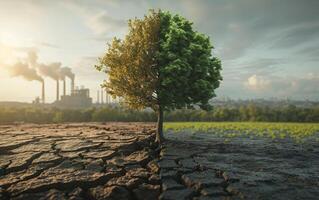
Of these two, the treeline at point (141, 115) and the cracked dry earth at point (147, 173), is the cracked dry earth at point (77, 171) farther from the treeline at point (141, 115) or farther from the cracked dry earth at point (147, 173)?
the treeline at point (141, 115)

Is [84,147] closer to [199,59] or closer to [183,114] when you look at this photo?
[199,59]

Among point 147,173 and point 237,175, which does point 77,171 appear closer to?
point 147,173

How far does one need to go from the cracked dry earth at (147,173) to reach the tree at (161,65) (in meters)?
3.52

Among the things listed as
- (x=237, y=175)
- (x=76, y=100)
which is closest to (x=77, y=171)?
(x=237, y=175)

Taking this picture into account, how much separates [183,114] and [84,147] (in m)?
49.8

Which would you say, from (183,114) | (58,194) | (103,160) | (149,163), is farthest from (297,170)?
(183,114)

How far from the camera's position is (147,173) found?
36.3ft

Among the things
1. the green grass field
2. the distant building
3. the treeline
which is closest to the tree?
the green grass field

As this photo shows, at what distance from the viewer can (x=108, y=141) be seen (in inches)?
677

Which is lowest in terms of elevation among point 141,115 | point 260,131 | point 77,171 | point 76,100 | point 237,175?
point 237,175

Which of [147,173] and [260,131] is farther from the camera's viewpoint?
[260,131]

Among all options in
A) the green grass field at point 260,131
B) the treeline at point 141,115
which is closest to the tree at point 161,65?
the green grass field at point 260,131

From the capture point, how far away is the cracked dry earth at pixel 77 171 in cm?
931

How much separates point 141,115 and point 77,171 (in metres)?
49.6
